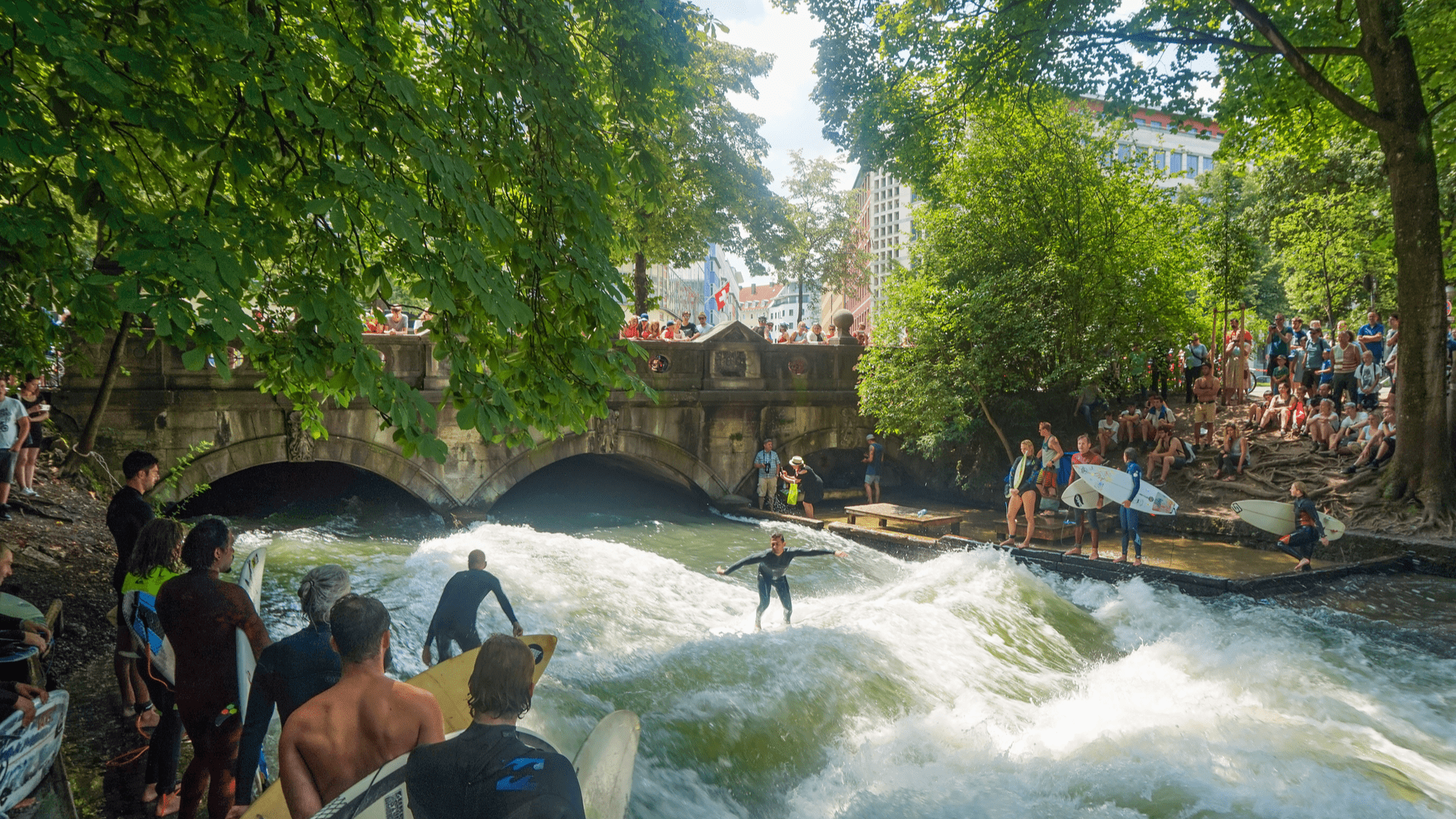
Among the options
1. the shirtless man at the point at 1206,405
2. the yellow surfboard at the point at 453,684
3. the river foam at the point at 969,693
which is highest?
the shirtless man at the point at 1206,405

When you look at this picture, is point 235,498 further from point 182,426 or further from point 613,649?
point 613,649

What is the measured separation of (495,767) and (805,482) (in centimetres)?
1742

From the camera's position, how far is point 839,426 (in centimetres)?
2061

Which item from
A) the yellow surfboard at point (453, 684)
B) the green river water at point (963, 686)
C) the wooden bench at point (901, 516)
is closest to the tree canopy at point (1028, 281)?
the wooden bench at point (901, 516)

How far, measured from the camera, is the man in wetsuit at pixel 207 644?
3.64 meters

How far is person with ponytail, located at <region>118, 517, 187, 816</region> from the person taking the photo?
421 centimetres

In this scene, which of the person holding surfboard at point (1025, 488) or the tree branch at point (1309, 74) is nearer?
the tree branch at point (1309, 74)

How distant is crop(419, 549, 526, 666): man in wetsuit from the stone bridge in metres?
4.70

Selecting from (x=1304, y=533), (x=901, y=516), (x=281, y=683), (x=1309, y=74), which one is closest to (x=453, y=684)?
(x=281, y=683)

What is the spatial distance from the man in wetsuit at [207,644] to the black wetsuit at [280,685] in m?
0.48

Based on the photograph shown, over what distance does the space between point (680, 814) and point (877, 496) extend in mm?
13828

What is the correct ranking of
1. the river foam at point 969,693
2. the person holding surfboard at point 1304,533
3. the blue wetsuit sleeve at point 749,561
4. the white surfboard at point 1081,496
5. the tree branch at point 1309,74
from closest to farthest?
1. the river foam at point 969,693
2. the blue wetsuit sleeve at point 749,561
3. the person holding surfboard at point 1304,533
4. the tree branch at point 1309,74
5. the white surfboard at point 1081,496

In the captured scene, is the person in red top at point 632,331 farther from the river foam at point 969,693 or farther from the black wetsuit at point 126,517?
the black wetsuit at point 126,517

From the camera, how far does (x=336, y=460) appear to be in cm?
1505
